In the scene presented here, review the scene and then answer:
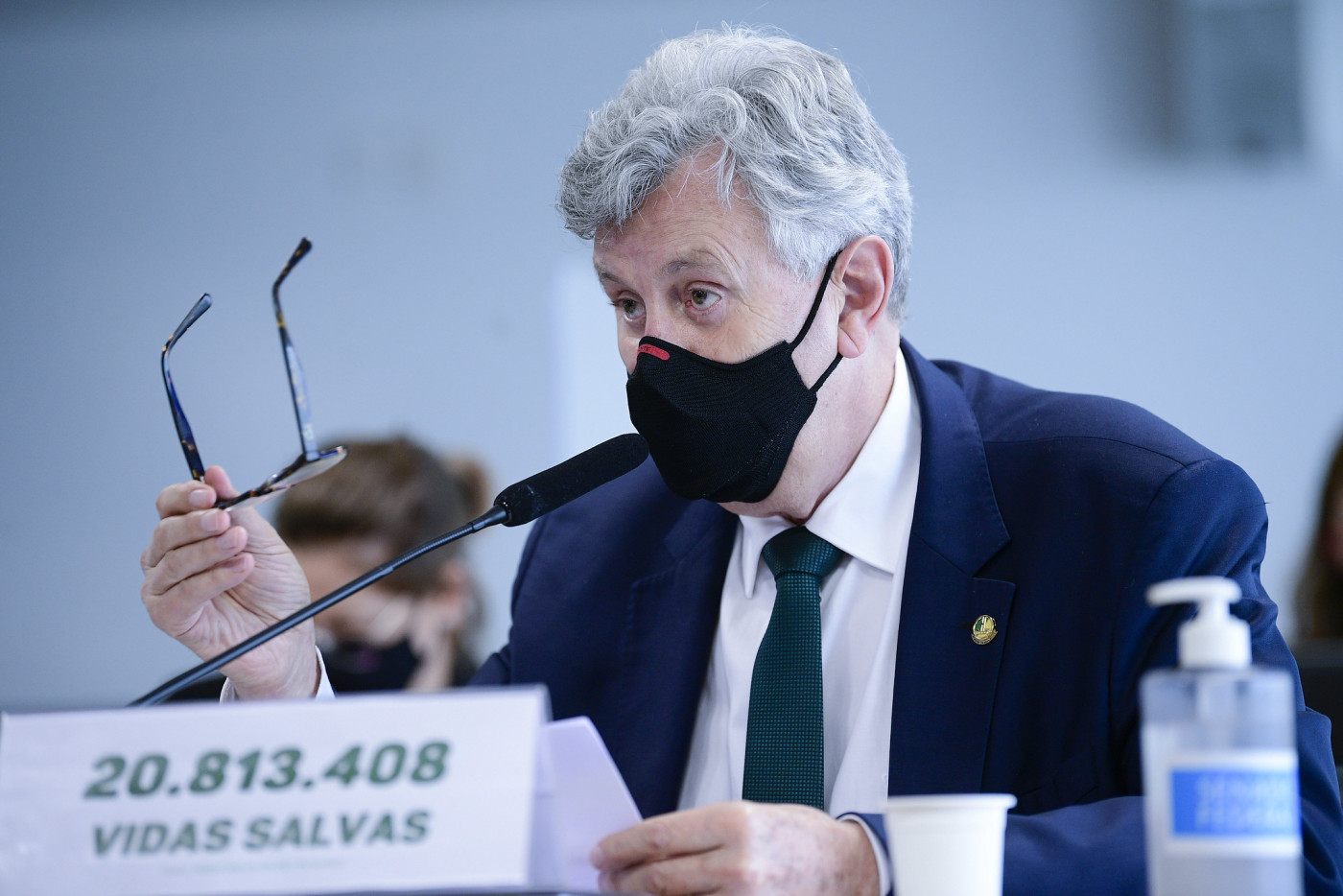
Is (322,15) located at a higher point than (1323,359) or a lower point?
higher

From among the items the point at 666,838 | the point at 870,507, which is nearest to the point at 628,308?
the point at 870,507

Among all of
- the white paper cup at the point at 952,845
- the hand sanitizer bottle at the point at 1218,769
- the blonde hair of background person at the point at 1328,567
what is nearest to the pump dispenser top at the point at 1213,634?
the hand sanitizer bottle at the point at 1218,769

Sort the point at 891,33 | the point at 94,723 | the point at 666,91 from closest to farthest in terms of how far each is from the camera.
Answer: the point at 94,723 < the point at 666,91 < the point at 891,33

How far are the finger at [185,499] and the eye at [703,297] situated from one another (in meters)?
0.50

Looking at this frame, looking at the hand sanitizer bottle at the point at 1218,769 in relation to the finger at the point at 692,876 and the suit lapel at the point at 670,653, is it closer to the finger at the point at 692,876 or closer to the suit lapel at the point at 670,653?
the finger at the point at 692,876

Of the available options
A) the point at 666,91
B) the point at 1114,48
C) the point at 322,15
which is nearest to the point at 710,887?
the point at 666,91

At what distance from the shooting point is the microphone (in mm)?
957

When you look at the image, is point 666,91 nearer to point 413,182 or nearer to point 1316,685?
point 1316,685

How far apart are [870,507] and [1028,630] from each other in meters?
0.24

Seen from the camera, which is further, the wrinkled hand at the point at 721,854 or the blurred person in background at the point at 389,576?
the blurred person in background at the point at 389,576

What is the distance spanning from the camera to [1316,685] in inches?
56.1

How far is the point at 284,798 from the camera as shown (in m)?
0.72

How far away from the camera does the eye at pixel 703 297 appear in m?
1.31

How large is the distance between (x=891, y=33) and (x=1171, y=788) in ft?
10.9
